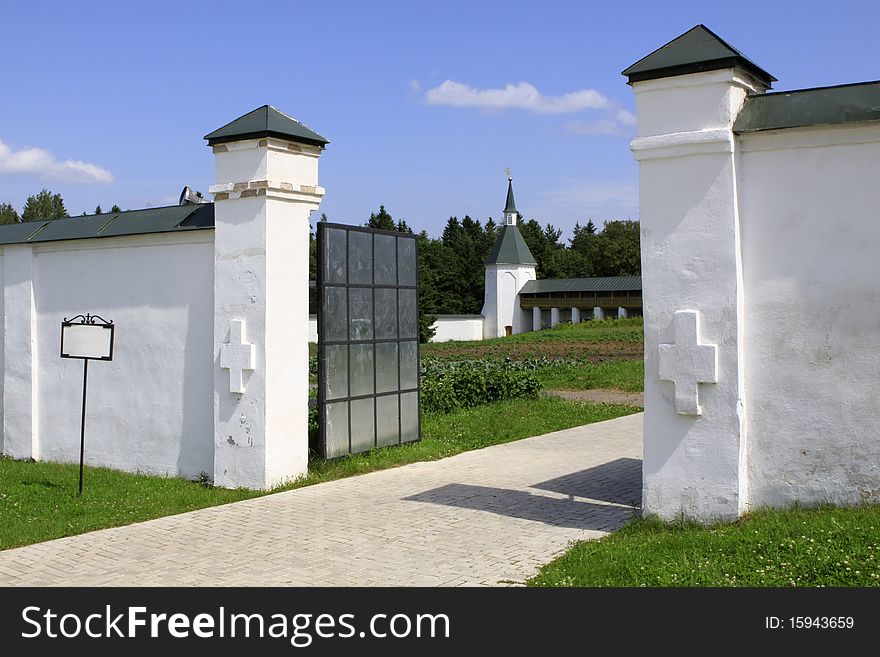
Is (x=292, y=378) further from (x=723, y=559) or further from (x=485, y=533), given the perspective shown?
(x=723, y=559)

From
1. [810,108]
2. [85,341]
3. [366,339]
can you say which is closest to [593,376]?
[366,339]

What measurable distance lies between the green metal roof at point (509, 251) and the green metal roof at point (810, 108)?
5545 centimetres

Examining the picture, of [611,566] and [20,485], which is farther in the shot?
[20,485]

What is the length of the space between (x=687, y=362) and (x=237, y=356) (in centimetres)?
465

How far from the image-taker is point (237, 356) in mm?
8844

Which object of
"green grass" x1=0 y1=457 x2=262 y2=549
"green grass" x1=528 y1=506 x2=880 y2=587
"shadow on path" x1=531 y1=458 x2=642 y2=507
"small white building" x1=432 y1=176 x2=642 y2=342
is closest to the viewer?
"green grass" x1=528 y1=506 x2=880 y2=587

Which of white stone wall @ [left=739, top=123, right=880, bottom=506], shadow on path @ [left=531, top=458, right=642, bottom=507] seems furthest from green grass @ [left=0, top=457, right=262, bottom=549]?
white stone wall @ [left=739, top=123, right=880, bottom=506]

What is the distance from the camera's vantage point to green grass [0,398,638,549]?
299 inches

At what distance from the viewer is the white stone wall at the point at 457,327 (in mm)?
55584

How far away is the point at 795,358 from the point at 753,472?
37.0 inches

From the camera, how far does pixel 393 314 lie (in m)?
11.0

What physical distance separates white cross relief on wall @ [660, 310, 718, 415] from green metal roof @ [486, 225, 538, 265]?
182 feet

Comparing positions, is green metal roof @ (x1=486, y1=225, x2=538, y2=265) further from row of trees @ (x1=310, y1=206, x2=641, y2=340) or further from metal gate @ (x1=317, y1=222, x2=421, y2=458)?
metal gate @ (x1=317, y1=222, x2=421, y2=458)
